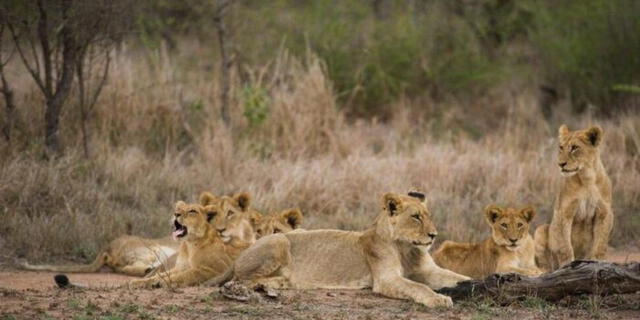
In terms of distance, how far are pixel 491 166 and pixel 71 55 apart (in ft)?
15.8

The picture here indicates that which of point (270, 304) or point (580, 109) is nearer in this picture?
point (270, 304)

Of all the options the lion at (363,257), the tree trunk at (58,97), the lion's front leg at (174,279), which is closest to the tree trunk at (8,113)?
the tree trunk at (58,97)

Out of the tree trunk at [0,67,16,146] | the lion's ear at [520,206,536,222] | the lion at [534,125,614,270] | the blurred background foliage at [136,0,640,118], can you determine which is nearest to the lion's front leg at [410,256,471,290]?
the lion's ear at [520,206,536,222]

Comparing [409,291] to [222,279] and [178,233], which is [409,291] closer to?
[222,279]

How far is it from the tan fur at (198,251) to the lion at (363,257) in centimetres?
47

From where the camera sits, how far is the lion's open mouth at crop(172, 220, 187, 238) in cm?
812

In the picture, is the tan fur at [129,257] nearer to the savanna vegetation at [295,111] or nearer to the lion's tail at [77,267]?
the lion's tail at [77,267]

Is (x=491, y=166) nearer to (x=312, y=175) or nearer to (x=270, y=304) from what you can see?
(x=312, y=175)

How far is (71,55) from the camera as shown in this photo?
39.4ft

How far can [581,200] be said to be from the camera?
838 centimetres

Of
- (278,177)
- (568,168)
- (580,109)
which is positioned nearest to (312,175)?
(278,177)

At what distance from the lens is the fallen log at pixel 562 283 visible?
682 centimetres

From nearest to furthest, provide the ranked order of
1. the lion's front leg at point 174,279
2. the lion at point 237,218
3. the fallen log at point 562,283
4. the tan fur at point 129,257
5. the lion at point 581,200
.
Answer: the fallen log at point 562,283 → the lion's front leg at point 174,279 → the lion at point 581,200 → the lion at point 237,218 → the tan fur at point 129,257

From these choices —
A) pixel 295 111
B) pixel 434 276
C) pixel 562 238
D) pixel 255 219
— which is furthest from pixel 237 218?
pixel 295 111
